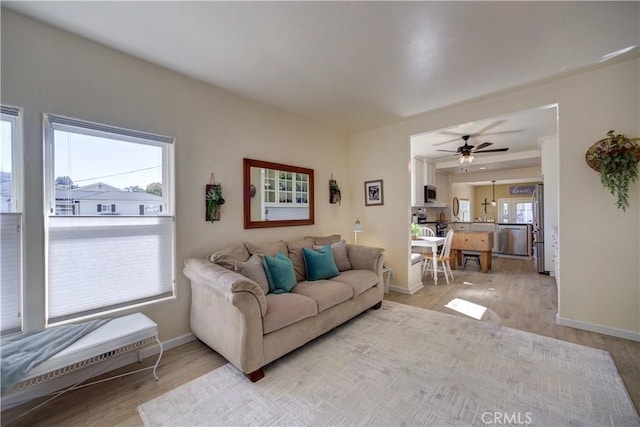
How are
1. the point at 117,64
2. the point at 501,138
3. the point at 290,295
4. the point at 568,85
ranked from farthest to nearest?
the point at 501,138 → the point at 568,85 → the point at 290,295 → the point at 117,64

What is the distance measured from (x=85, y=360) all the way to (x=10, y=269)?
0.86 m

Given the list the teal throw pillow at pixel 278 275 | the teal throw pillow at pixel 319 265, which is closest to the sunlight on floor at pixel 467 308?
the teal throw pillow at pixel 319 265

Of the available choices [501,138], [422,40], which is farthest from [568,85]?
[501,138]

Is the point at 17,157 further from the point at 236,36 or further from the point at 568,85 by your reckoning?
the point at 568,85

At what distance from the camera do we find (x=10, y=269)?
182 cm

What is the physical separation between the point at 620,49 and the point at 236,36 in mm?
3317

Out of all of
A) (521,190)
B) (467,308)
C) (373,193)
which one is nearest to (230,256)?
(373,193)

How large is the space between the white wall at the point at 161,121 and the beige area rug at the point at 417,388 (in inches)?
43.9

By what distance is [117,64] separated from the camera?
7.50ft

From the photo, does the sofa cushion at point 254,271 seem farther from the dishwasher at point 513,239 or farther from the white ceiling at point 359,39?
the dishwasher at point 513,239

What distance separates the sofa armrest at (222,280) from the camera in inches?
76.0

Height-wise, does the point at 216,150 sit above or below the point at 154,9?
below

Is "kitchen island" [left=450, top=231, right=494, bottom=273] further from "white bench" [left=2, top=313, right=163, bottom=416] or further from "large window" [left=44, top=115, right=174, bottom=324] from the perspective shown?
"white bench" [left=2, top=313, right=163, bottom=416]

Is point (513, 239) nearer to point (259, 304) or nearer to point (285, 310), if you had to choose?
point (285, 310)
